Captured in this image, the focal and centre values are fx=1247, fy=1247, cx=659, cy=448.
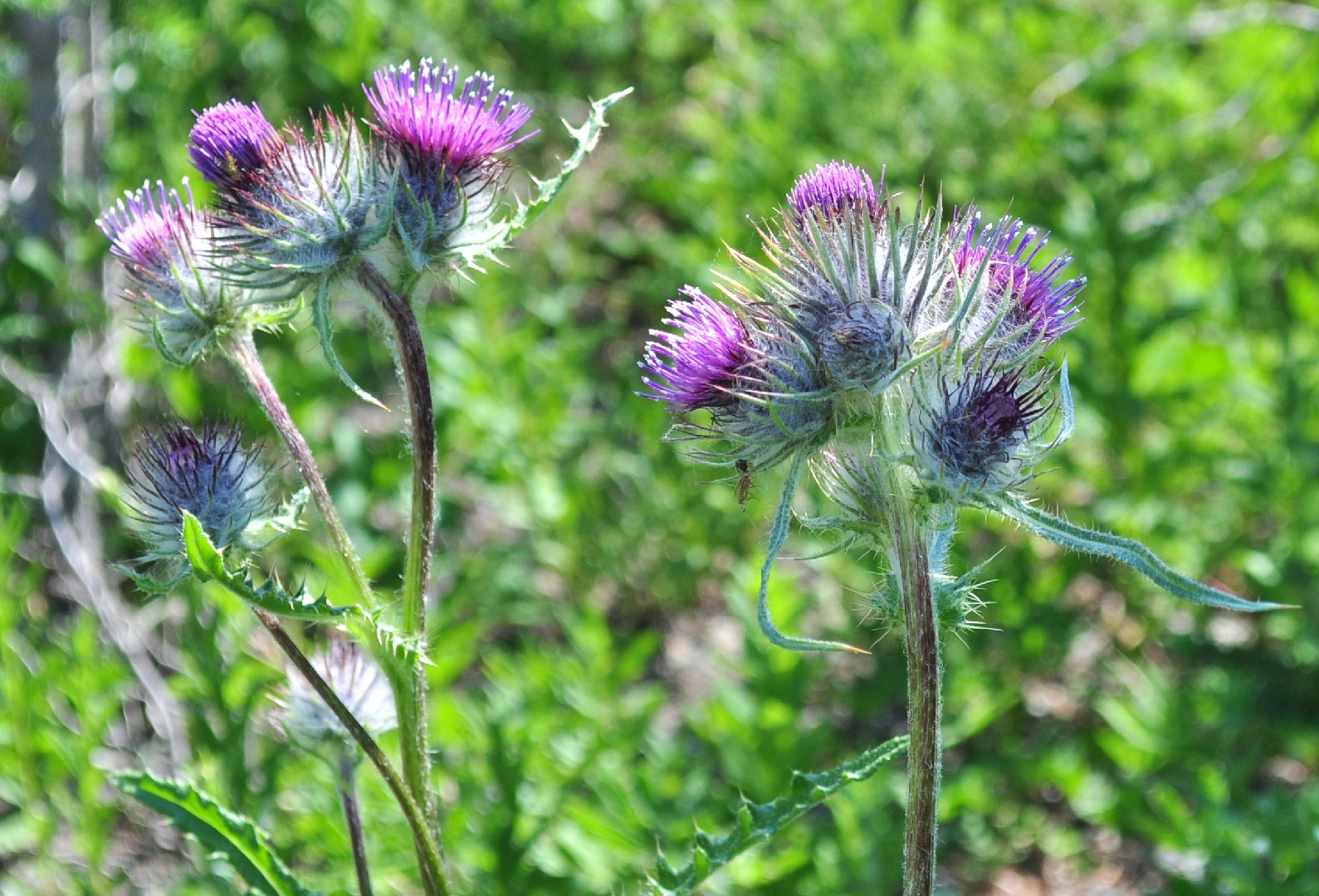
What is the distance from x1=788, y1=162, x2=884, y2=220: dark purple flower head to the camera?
188 cm

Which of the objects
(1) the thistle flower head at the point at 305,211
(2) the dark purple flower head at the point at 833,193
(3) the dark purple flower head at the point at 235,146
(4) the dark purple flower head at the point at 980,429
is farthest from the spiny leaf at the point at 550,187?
(4) the dark purple flower head at the point at 980,429

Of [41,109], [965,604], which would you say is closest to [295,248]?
[965,604]

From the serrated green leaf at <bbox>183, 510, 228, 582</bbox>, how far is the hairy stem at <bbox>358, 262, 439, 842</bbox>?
1.09 ft

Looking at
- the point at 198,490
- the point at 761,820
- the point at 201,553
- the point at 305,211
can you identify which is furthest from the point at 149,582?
the point at 761,820

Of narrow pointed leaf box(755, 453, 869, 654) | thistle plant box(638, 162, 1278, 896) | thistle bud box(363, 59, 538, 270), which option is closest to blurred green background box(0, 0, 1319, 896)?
thistle bud box(363, 59, 538, 270)

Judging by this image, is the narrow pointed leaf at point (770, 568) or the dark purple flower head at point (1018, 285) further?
the dark purple flower head at point (1018, 285)

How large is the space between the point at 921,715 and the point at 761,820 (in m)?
0.28

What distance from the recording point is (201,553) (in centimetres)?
158

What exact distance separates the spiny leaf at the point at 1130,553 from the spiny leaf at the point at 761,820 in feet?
1.26

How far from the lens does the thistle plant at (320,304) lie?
1.84m

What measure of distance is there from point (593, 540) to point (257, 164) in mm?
2519

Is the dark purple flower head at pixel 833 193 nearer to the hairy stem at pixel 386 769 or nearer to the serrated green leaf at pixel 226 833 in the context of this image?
the hairy stem at pixel 386 769

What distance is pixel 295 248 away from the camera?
1.89 m

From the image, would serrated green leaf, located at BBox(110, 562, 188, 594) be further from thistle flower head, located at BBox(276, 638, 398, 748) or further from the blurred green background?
the blurred green background
